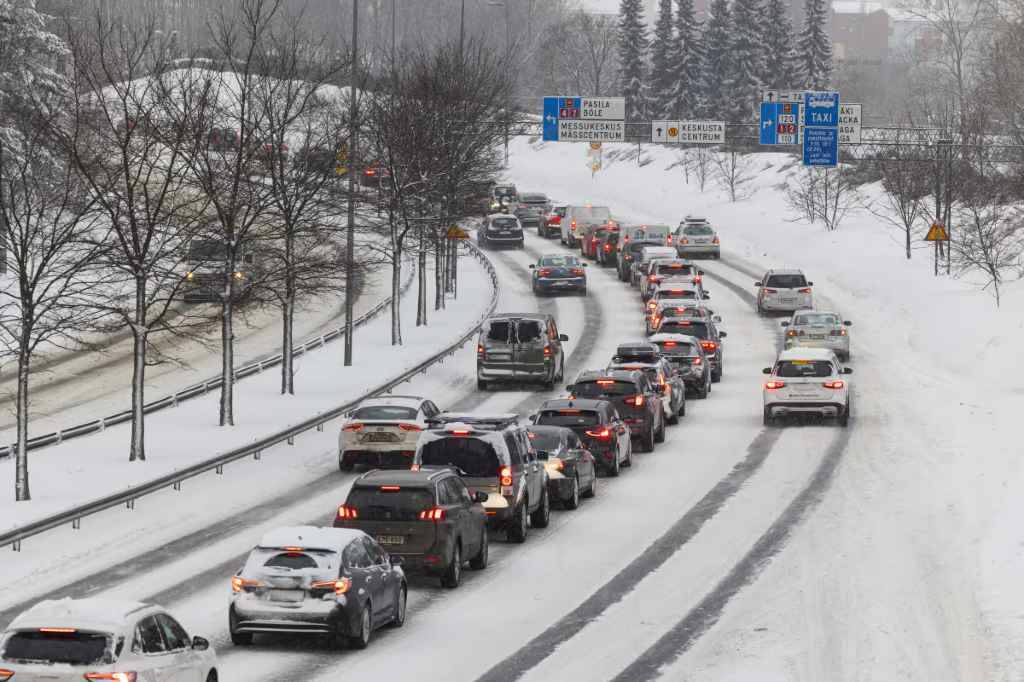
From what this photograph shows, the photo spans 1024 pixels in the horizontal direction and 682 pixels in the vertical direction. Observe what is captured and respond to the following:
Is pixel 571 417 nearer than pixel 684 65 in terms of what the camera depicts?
Yes

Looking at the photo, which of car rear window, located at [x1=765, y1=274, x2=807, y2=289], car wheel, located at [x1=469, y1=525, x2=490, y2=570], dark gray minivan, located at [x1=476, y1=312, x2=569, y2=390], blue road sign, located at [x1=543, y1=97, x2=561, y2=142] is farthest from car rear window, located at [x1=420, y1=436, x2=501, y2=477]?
blue road sign, located at [x1=543, y1=97, x2=561, y2=142]

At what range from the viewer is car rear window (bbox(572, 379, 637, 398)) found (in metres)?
36.4

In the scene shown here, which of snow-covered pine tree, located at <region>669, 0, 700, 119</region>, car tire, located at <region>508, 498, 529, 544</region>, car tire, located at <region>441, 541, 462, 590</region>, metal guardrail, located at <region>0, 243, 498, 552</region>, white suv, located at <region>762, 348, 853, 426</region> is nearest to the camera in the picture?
car tire, located at <region>441, 541, 462, 590</region>

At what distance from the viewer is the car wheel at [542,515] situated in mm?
28219

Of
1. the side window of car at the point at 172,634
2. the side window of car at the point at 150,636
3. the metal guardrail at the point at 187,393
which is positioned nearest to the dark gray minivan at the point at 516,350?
the metal guardrail at the point at 187,393

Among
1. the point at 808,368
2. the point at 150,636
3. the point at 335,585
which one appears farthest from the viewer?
the point at 808,368

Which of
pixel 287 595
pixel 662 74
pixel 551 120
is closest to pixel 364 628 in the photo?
pixel 287 595

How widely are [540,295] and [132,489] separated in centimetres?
4088

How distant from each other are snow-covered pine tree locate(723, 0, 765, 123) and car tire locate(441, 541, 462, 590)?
10583 centimetres

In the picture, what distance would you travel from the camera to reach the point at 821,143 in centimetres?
6706

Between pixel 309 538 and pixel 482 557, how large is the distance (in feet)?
18.4

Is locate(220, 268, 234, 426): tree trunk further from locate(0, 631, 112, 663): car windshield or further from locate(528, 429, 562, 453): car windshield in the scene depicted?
locate(0, 631, 112, 663): car windshield

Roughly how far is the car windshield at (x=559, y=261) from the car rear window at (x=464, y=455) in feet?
141

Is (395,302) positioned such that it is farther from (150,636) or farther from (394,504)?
(150,636)
